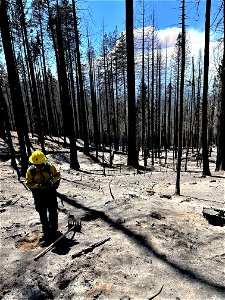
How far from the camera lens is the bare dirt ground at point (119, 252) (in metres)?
3.94

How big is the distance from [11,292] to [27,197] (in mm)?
4980

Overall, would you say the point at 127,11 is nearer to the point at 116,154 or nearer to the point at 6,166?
the point at 6,166

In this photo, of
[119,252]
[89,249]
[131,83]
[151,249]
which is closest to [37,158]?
[89,249]

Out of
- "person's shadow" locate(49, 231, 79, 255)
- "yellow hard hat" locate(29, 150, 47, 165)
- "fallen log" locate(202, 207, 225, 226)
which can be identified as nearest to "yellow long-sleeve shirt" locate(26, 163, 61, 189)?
"yellow hard hat" locate(29, 150, 47, 165)

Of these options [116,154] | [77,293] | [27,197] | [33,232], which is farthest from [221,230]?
[116,154]

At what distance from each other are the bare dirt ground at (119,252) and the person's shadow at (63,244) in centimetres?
2

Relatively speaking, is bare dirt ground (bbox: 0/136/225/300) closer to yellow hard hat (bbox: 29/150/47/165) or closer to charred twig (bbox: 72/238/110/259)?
charred twig (bbox: 72/238/110/259)

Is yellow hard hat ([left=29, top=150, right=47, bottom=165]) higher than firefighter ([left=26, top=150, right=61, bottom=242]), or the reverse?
yellow hard hat ([left=29, top=150, right=47, bottom=165])

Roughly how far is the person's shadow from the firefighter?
0.17 metres

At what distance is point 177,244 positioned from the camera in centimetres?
524

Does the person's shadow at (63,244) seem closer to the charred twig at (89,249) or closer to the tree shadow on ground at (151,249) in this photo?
the charred twig at (89,249)

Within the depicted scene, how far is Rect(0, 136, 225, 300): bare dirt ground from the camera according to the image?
394 centimetres

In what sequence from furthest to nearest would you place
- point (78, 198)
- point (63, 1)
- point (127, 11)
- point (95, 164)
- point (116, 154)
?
point (116, 154) < point (63, 1) < point (95, 164) < point (127, 11) < point (78, 198)

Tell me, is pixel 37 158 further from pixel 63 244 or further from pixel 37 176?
pixel 63 244
